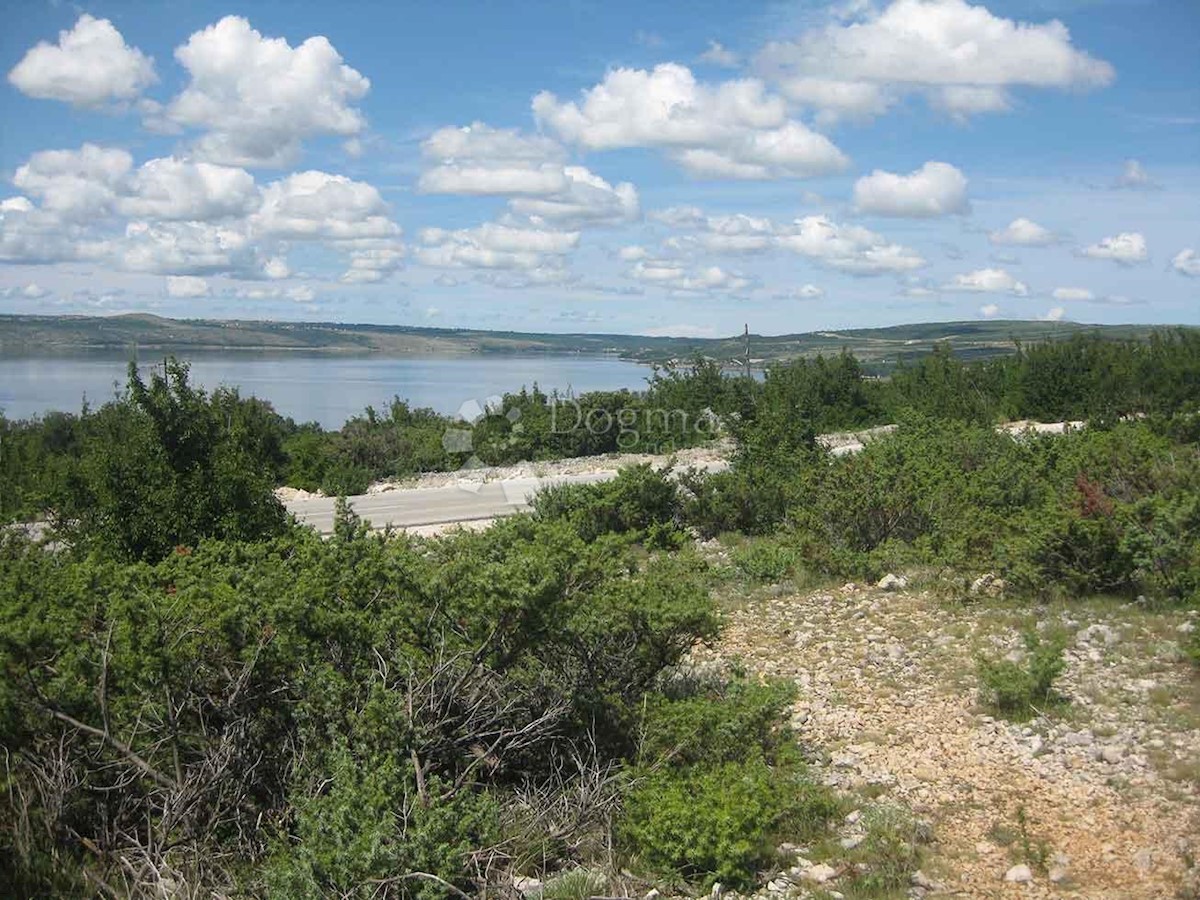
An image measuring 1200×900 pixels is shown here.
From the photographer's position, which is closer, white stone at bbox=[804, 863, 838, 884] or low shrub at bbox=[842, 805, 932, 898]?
low shrub at bbox=[842, 805, 932, 898]

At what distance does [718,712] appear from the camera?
5746 mm

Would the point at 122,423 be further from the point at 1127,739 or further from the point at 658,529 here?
the point at 1127,739

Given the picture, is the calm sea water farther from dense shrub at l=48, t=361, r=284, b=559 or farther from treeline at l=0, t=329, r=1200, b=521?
dense shrub at l=48, t=361, r=284, b=559

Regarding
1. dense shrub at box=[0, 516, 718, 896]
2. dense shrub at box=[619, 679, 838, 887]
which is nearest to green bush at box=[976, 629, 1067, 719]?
dense shrub at box=[619, 679, 838, 887]

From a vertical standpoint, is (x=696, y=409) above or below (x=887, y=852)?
above

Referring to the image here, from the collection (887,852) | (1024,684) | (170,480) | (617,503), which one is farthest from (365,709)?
(617,503)

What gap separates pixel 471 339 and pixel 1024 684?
10715 centimetres

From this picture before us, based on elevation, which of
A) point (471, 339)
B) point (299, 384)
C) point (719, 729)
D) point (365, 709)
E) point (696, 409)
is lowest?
point (719, 729)

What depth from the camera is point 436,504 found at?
19.0 m

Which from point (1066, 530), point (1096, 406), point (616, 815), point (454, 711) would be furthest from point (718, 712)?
point (1096, 406)

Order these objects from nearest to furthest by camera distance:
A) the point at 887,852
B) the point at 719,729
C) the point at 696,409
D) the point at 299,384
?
the point at 887,852
the point at 719,729
the point at 696,409
the point at 299,384

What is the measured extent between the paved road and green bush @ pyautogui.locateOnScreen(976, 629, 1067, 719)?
9377 mm

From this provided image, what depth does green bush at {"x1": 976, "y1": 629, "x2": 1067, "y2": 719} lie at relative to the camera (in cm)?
661

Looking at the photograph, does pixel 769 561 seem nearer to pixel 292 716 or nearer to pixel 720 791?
pixel 720 791
